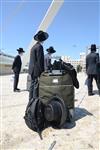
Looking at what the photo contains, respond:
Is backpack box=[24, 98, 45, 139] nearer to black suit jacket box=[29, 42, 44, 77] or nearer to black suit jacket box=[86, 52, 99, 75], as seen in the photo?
black suit jacket box=[29, 42, 44, 77]

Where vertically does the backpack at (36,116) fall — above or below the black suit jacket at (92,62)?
below

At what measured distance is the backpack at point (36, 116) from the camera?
168 inches

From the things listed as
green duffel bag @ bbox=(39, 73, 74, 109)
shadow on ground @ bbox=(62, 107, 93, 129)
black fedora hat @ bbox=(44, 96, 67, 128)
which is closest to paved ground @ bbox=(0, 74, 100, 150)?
shadow on ground @ bbox=(62, 107, 93, 129)

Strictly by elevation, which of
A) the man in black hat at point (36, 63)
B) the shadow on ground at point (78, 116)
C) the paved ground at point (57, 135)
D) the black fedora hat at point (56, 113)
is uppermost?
the man in black hat at point (36, 63)

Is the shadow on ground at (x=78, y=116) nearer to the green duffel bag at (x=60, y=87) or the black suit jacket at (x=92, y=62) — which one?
the green duffel bag at (x=60, y=87)

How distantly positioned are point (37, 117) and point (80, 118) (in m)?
1.00

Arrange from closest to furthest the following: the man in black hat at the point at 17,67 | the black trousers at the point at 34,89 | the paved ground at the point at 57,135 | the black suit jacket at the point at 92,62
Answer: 1. the paved ground at the point at 57,135
2. the black trousers at the point at 34,89
3. the black suit jacket at the point at 92,62
4. the man in black hat at the point at 17,67

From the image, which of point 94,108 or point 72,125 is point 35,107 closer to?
point 72,125

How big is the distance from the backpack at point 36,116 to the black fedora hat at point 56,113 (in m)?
0.09

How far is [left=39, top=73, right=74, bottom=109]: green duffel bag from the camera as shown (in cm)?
463

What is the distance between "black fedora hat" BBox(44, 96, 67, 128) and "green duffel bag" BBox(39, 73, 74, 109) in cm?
22

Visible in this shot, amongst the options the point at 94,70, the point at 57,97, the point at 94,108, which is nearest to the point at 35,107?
the point at 57,97

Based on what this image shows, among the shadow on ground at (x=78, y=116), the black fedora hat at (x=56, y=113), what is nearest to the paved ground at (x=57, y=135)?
the shadow on ground at (x=78, y=116)

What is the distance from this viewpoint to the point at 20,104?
6848 millimetres
